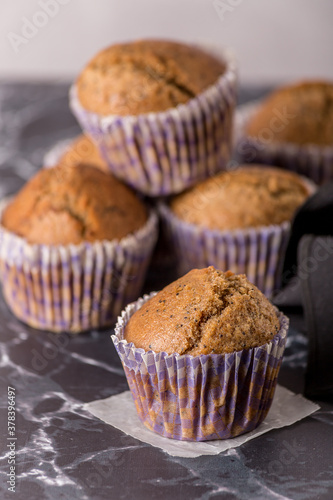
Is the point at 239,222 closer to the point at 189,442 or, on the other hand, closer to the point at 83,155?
the point at 83,155

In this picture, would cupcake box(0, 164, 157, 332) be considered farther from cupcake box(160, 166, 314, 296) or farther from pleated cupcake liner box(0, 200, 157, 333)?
cupcake box(160, 166, 314, 296)

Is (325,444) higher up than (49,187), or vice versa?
(49,187)

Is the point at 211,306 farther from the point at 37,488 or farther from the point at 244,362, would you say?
the point at 37,488

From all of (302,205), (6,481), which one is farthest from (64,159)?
(6,481)

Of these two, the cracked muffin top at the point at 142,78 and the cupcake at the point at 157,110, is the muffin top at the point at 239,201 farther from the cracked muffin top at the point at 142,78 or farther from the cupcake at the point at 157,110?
the cracked muffin top at the point at 142,78

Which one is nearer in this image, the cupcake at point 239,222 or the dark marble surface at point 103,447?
the dark marble surface at point 103,447

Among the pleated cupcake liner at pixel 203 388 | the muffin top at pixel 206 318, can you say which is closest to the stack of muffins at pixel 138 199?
the muffin top at pixel 206 318

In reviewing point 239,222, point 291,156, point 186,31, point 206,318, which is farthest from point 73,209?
point 186,31

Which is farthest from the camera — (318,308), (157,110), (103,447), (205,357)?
(157,110)
